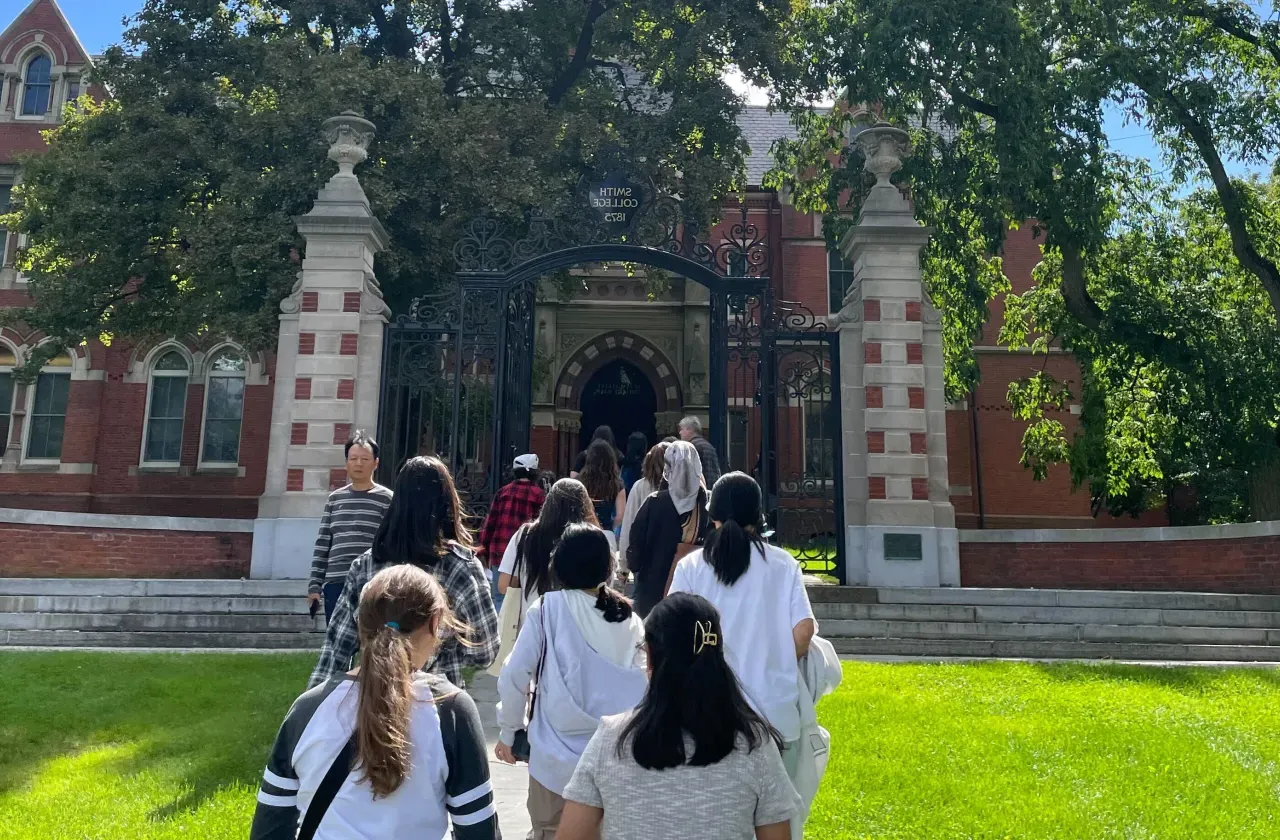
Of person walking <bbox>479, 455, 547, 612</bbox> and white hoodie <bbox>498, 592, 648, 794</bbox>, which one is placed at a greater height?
person walking <bbox>479, 455, 547, 612</bbox>

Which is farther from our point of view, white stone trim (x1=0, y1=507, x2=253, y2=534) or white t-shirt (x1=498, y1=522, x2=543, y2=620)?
white stone trim (x1=0, y1=507, x2=253, y2=534)

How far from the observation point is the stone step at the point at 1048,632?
8883mm

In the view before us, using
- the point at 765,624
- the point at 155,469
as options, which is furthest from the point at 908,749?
the point at 155,469

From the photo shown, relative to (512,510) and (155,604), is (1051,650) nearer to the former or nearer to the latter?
(512,510)

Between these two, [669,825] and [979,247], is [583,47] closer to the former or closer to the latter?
[979,247]

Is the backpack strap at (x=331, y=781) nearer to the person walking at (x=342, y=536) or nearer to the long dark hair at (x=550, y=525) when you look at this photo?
the long dark hair at (x=550, y=525)

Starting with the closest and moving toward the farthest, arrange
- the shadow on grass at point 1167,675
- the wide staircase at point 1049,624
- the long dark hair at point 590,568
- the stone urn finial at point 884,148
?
the long dark hair at point 590,568 < the shadow on grass at point 1167,675 < the wide staircase at point 1049,624 < the stone urn finial at point 884,148

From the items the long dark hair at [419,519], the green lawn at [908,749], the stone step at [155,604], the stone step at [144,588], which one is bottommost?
the green lawn at [908,749]

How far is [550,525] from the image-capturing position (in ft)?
12.9

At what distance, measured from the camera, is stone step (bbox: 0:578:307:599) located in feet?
31.1

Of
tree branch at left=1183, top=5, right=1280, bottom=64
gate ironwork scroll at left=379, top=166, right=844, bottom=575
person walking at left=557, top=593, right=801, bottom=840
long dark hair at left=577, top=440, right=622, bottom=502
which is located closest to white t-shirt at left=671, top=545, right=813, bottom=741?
person walking at left=557, top=593, right=801, bottom=840

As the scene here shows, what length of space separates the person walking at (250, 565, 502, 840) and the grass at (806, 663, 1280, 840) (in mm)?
2519

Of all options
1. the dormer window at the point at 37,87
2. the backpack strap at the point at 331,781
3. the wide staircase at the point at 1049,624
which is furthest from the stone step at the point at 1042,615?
the dormer window at the point at 37,87

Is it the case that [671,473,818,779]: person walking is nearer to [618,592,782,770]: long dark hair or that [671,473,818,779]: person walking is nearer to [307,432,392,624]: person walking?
[618,592,782,770]: long dark hair
